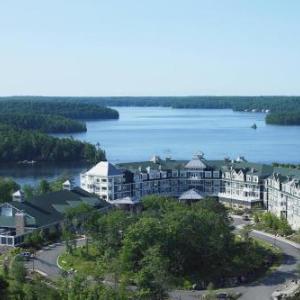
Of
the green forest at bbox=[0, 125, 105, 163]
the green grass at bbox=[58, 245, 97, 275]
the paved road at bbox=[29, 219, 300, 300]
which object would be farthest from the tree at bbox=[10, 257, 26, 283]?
the green forest at bbox=[0, 125, 105, 163]

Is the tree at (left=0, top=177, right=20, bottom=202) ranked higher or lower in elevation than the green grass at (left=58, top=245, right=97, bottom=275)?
higher

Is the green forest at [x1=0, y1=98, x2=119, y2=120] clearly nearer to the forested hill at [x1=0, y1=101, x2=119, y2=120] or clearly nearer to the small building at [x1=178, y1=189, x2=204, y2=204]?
the forested hill at [x1=0, y1=101, x2=119, y2=120]

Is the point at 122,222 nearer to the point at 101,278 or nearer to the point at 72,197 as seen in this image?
the point at 101,278

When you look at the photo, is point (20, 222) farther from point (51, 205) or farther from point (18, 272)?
point (18, 272)

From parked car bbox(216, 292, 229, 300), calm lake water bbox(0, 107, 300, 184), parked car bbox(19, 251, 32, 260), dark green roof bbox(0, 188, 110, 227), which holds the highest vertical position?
dark green roof bbox(0, 188, 110, 227)

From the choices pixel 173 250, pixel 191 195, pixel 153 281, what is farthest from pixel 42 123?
pixel 153 281

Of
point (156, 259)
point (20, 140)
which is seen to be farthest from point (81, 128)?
point (156, 259)
